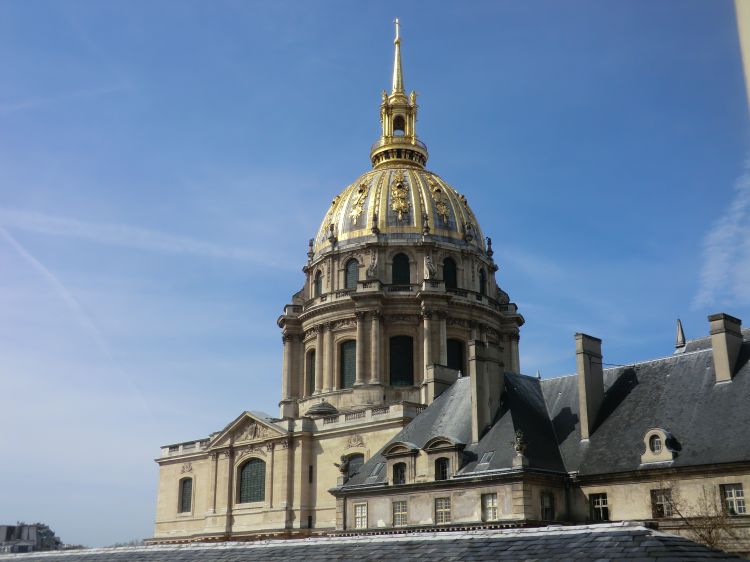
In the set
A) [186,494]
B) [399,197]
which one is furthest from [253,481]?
[399,197]

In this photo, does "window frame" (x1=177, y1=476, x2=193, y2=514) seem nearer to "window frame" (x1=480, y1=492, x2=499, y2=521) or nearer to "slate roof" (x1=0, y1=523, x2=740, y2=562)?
"window frame" (x1=480, y1=492, x2=499, y2=521)

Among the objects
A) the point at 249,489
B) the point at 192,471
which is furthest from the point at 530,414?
the point at 192,471

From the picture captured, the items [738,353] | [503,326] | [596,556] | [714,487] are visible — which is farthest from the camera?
[503,326]

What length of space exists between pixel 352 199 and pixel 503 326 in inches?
682

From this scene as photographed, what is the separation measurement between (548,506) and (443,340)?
3380 cm

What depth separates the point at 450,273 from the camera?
78.5 meters

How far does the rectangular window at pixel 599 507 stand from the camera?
39.1 m

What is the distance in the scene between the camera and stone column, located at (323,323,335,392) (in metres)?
74.3

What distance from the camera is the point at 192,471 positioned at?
76.8 m

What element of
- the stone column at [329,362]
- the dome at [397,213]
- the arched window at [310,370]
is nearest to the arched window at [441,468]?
the stone column at [329,362]

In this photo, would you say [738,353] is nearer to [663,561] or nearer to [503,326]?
[663,561]

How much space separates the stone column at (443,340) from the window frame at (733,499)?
38.2 meters

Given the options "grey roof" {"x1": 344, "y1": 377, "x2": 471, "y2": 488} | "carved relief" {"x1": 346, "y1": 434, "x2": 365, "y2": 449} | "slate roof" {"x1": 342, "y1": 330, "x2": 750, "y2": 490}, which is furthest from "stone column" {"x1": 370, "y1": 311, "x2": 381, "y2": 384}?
"slate roof" {"x1": 342, "y1": 330, "x2": 750, "y2": 490}

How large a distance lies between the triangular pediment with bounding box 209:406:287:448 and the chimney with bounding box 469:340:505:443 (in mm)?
26449
